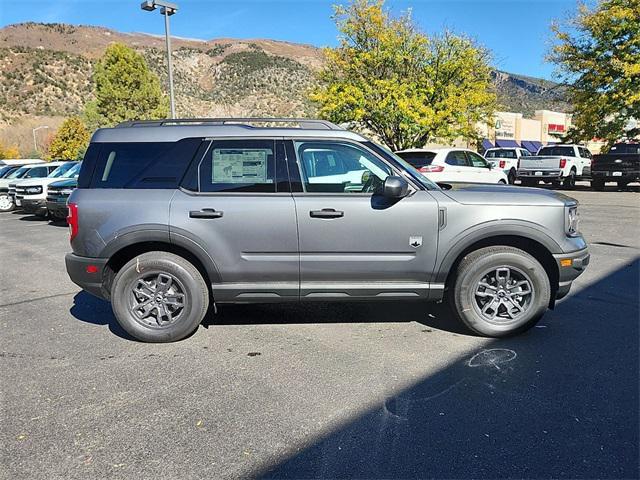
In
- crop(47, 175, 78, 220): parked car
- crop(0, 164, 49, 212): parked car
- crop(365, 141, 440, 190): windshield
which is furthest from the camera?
A: crop(0, 164, 49, 212): parked car

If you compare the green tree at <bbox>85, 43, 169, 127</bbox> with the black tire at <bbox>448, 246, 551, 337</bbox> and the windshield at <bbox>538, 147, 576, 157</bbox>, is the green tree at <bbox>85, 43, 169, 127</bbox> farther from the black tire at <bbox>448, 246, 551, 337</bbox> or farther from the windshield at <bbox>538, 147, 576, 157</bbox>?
the black tire at <bbox>448, 246, 551, 337</bbox>

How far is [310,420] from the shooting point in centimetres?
307

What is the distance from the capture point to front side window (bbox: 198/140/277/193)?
14.2ft

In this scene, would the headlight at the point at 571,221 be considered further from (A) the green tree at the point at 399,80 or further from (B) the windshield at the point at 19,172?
(B) the windshield at the point at 19,172

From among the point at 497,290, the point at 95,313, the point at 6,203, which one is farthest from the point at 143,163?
the point at 6,203

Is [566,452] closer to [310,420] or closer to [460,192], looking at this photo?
[310,420]

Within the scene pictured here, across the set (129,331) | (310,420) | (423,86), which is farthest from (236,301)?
(423,86)

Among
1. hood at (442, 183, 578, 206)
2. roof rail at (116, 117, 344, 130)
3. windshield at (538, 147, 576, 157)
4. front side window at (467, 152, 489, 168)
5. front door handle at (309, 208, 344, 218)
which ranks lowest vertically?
front door handle at (309, 208, 344, 218)

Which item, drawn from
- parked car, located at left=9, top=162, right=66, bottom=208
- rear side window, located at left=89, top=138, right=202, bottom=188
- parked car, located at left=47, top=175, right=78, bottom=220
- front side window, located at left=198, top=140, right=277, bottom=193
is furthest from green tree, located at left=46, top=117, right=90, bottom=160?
front side window, located at left=198, top=140, right=277, bottom=193

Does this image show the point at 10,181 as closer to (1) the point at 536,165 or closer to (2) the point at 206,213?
(2) the point at 206,213

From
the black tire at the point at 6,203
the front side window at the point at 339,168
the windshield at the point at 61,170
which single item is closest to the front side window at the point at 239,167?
the front side window at the point at 339,168

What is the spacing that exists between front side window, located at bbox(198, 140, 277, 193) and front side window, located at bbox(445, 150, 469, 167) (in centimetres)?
993

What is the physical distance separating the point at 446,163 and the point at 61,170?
38.4ft

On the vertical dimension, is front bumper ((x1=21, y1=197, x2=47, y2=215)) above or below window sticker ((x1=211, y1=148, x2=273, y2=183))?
below
